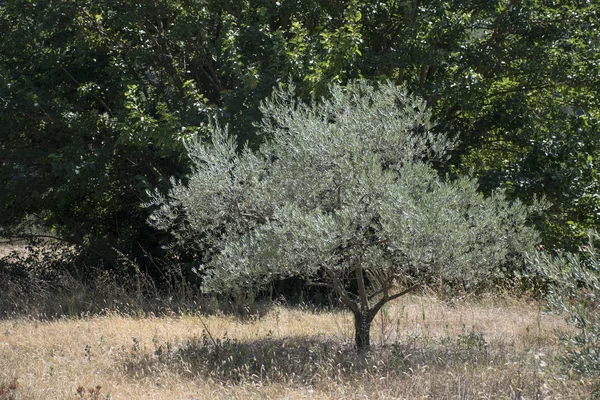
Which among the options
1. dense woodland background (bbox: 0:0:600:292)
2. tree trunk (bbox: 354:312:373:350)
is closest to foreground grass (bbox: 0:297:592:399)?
tree trunk (bbox: 354:312:373:350)

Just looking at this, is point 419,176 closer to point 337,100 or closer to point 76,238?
point 337,100

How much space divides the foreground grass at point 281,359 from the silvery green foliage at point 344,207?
0.84 metres

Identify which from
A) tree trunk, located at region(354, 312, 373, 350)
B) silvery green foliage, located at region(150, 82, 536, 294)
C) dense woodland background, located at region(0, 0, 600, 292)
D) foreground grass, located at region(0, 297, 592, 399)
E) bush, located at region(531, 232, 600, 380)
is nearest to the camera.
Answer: bush, located at region(531, 232, 600, 380)

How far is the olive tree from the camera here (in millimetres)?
5477

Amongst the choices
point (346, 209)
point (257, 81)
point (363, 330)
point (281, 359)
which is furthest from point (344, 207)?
point (257, 81)

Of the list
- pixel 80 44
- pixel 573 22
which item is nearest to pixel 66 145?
pixel 80 44

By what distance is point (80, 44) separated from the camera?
10594mm

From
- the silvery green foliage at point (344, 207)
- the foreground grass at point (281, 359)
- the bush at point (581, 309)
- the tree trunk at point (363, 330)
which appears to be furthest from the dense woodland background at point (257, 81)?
the bush at point (581, 309)

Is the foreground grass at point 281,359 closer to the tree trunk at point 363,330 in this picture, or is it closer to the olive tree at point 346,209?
the tree trunk at point 363,330

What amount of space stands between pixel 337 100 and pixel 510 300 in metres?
5.22

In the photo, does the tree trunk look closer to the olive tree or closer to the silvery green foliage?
the olive tree

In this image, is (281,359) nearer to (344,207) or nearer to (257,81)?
(344,207)

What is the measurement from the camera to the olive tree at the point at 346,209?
216 inches

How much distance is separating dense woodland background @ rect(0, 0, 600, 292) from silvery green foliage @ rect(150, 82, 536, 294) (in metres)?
2.50
